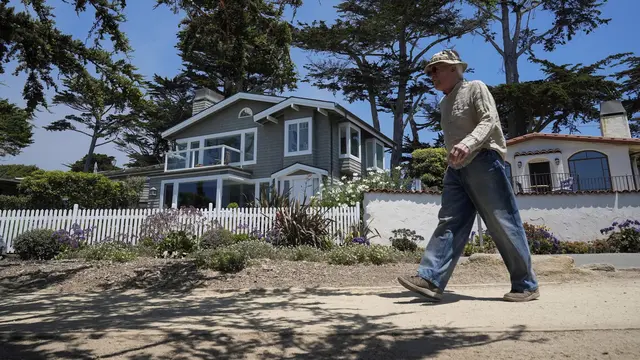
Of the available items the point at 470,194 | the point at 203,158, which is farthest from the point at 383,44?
the point at 470,194

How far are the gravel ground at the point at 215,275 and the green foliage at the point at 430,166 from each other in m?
14.1

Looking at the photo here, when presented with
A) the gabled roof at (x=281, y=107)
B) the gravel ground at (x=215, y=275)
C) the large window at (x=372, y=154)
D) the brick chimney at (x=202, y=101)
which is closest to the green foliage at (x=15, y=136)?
the brick chimney at (x=202, y=101)

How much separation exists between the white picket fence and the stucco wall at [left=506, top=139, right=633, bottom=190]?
13184mm

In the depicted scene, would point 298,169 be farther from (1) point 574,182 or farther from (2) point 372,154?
(1) point 574,182

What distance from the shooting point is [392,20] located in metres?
26.9

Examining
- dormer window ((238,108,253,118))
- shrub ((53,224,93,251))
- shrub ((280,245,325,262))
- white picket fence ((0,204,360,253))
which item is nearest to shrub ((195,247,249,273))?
shrub ((280,245,325,262))

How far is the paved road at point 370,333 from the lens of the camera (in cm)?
167

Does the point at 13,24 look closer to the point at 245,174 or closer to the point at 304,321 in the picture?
the point at 304,321

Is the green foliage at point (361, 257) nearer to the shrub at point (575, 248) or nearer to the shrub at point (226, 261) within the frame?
the shrub at point (226, 261)

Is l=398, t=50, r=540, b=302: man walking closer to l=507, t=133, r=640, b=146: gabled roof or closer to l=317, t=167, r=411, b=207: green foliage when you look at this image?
l=317, t=167, r=411, b=207: green foliage

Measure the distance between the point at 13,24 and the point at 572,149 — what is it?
21.9m

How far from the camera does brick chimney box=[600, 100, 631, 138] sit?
2014 centimetres

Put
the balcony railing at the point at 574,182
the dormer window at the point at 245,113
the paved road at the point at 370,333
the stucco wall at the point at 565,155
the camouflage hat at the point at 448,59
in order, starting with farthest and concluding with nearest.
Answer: the dormer window at the point at 245,113 < the stucco wall at the point at 565,155 < the balcony railing at the point at 574,182 < the camouflage hat at the point at 448,59 < the paved road at the point at 370,333

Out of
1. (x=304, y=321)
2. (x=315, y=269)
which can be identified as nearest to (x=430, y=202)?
(x=315, y=269)
